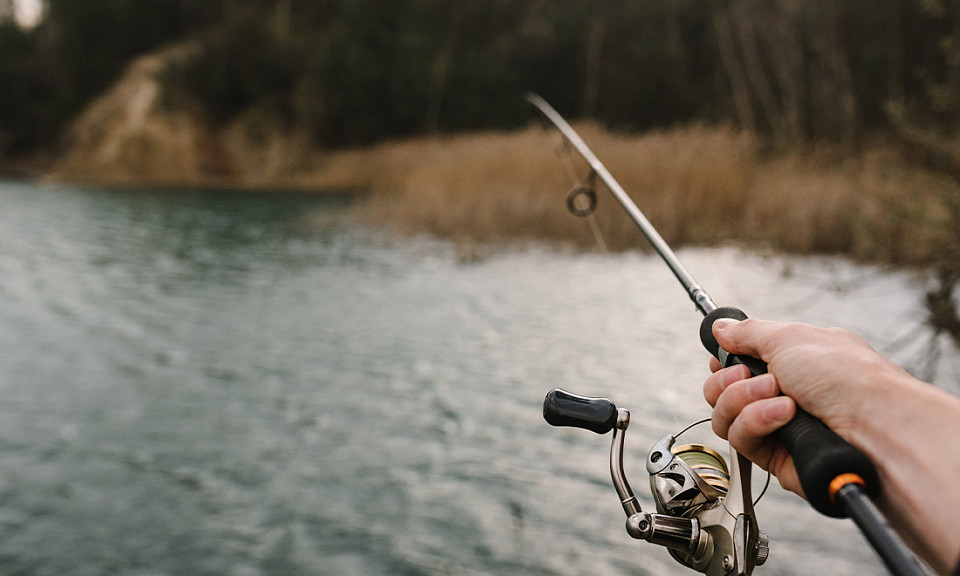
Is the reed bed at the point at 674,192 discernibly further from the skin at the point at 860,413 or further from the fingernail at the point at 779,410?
the fingernail at the point at 779,410

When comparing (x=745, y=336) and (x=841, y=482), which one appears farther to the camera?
(x=745, y=336)

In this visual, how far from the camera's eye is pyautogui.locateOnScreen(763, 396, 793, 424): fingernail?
1.10 m

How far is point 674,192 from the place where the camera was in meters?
9.55

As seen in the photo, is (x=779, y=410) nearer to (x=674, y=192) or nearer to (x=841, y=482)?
(x=841, y=482)

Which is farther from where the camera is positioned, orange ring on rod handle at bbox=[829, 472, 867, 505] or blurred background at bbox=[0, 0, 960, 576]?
blurred background at bbox=[0, 0, 960, 576]

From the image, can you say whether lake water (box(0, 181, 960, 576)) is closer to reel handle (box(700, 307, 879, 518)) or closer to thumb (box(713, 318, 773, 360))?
thumb (box(713, 318, 773, 360))

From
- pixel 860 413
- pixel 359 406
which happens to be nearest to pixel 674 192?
pixel 359 406

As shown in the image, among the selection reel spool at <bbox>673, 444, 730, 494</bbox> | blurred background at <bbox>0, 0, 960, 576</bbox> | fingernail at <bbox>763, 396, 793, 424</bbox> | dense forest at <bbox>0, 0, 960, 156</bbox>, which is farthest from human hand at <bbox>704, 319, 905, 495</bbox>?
dense forest at <bbox>0, 0, 960, 156</bbox>

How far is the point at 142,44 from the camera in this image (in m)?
33.8

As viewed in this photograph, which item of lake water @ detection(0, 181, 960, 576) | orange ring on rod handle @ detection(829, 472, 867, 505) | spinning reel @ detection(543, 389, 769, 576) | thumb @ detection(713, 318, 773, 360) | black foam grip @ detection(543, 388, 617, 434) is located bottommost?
lake water @ detection(0, 181, 960, 576)

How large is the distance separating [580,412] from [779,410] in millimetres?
340

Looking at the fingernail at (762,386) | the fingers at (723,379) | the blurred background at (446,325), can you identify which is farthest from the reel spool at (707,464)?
the blurred background at (446,325)

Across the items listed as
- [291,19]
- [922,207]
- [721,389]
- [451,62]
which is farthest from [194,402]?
[291,19]

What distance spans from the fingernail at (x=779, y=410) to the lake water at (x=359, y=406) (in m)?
1.63
